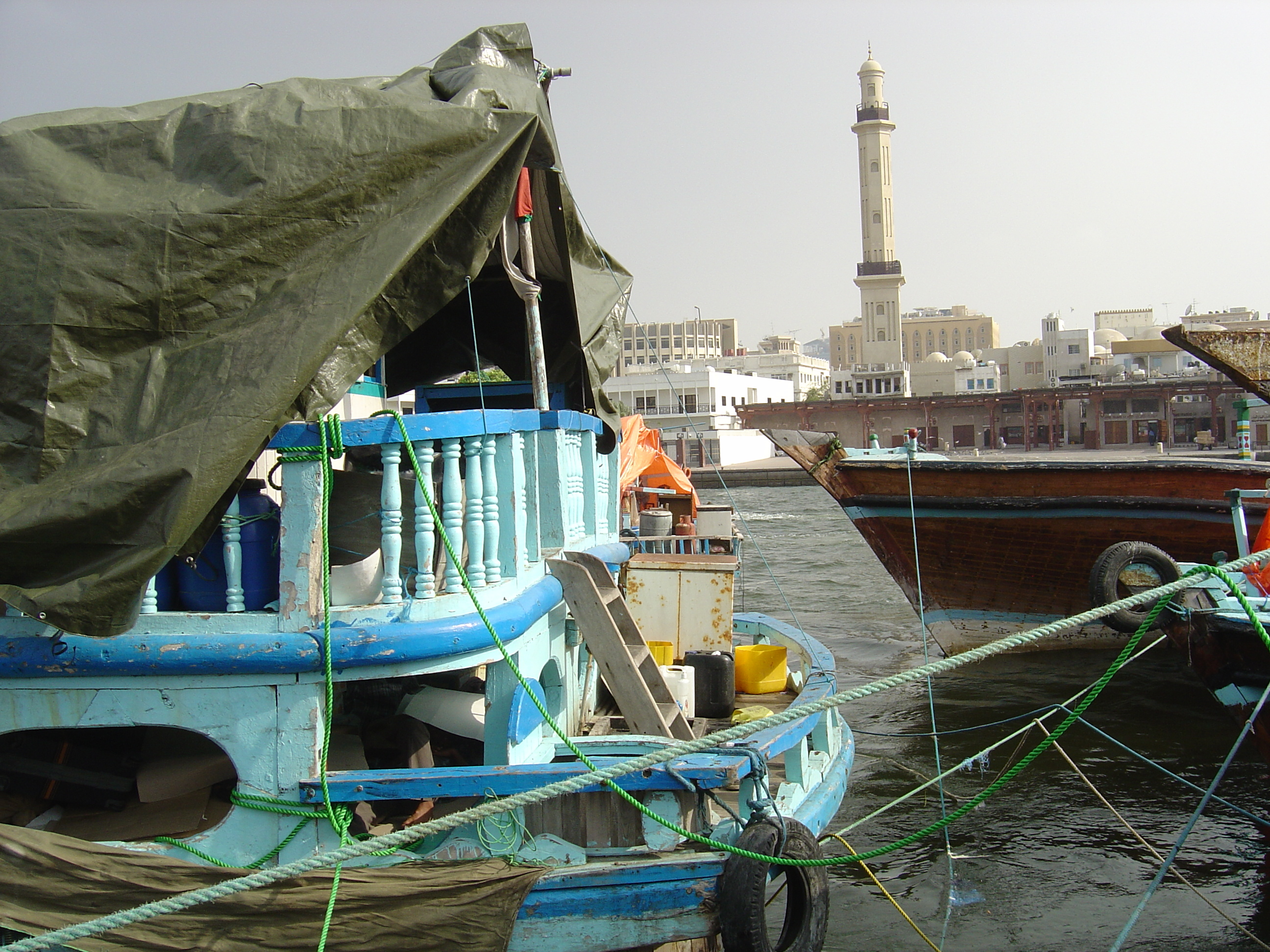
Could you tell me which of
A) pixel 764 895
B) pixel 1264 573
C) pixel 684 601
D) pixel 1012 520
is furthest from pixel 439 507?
pixel 1012 520

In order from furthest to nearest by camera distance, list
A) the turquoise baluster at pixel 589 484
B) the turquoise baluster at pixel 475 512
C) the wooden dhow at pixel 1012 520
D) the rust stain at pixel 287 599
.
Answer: the wooden dhow at pixel 1012 520 → the turquoise baluster at pixel 589 484 → the turquoise baluster at pixel 475 512 → the rust stain at pixel 287 599

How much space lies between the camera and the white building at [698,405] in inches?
2744

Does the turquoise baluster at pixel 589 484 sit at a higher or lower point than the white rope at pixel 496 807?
higher

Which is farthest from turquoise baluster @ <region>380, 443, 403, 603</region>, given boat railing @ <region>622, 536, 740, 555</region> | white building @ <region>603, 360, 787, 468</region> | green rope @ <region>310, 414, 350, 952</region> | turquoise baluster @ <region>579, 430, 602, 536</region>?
white building @ <region>603, 360, 787, 468</region>

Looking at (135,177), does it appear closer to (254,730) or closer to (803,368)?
(254,730)

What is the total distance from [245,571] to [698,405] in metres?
68.6

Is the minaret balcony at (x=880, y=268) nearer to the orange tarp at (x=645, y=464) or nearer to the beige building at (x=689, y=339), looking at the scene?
the beige building at (x=689, y=339)

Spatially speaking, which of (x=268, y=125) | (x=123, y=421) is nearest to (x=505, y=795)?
(x=123, y=421)

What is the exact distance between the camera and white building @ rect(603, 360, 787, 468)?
69688 mm

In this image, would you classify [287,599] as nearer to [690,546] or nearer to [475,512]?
[475,512]

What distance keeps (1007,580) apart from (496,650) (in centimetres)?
1093

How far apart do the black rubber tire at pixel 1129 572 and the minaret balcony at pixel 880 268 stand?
96.0 meters

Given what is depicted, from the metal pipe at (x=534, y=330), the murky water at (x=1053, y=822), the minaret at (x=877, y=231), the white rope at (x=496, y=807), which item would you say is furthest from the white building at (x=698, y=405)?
the white rope at (x=496, y=807)

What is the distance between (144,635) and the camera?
3381 millimetres
